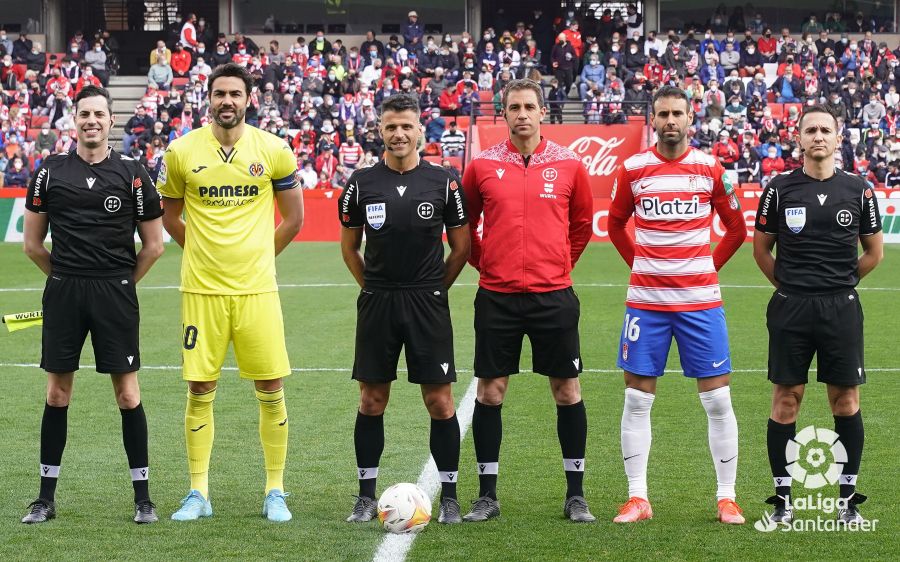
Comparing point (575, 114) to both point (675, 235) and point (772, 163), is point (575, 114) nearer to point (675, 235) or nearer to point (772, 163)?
point (772, 163)

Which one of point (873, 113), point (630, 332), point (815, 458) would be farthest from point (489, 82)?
point (630, 332)

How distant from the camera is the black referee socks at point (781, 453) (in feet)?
19.5

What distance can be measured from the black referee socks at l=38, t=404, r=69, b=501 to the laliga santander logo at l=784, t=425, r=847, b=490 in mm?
3554

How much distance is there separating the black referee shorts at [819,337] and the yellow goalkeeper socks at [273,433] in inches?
95.8

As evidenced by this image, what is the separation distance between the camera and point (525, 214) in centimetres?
597

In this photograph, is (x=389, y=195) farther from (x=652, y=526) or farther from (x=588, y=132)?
(x=588, y=132)

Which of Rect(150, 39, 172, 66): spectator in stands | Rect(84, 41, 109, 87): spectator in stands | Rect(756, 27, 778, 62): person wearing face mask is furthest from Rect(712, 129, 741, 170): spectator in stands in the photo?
Rect(84, 41, 109, 87): spectator in stands

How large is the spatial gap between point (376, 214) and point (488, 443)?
4.15 feet

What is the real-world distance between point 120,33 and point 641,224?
35431 mm

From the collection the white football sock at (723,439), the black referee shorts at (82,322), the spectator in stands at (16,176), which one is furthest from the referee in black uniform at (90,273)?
the spectator in stands at (16,176)

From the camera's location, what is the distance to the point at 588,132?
2712 cm

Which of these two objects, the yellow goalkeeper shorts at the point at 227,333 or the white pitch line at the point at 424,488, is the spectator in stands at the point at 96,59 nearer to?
the white pitch line at the point at 424,488

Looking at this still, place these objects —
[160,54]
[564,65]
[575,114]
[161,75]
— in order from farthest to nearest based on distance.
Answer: [160,54] < [161,75] < [564,65] < [575,114]

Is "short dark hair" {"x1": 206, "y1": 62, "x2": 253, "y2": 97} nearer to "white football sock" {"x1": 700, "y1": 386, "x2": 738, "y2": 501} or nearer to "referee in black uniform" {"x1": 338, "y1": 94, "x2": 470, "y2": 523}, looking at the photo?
"referee in black uniform" {"x1": 338, "y1": 94, "x2": 470, "y2": 523}
